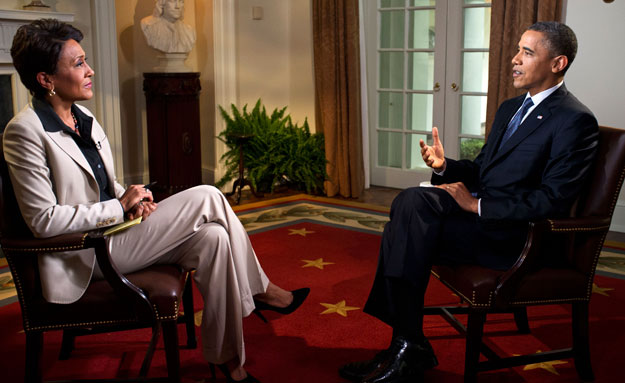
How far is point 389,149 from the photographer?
591 cm

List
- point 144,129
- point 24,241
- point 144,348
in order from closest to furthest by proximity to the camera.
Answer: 1. point 24,241
2. point 144,348
3. point 144,129

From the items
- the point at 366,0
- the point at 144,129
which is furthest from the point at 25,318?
the point at 366,0

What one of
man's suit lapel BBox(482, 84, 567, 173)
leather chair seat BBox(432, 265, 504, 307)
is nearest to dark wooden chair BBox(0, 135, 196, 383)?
leather chair seat BBox(432, 265, 504, 307)

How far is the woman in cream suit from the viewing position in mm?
2029

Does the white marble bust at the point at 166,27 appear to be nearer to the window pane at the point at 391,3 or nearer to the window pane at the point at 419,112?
the window pane at the point at 391,3

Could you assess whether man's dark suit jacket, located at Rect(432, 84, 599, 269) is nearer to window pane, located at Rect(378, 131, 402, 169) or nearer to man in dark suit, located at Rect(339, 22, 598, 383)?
man in dark suit, located at Rect(339, 22, 598, 383)

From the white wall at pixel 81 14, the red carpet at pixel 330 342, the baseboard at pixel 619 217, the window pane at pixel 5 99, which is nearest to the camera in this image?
the red carpet at pixel 330 342

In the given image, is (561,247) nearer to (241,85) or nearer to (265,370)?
(265,370)

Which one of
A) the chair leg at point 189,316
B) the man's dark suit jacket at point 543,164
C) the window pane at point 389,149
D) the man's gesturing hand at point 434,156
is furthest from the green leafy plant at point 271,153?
the man's dark suit jacket at point 543,164

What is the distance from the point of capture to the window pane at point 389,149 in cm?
585

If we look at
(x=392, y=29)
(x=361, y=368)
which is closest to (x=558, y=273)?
(x=361, y=368)

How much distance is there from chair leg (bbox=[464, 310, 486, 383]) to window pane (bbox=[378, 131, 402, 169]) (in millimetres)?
3712

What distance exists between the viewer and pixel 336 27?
18.0 ft

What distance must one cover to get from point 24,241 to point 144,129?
3938mm
